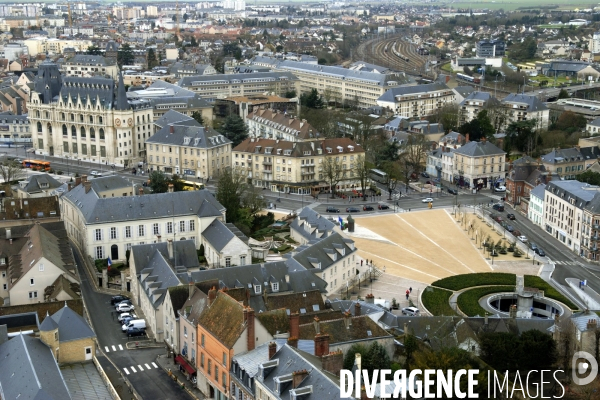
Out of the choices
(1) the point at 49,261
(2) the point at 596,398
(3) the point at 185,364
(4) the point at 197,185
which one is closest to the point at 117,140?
(4) the point at 197,185

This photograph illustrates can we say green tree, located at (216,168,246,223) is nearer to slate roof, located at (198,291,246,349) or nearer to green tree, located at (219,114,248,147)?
slate roof, located at (198,291,246,349)

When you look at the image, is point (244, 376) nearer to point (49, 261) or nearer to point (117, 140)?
point (49, 261)

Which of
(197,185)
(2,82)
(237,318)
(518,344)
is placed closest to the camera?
(237,318)

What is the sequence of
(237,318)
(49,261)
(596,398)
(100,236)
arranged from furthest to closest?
(100,236) < (49,261) < (237,318) < (596,398)

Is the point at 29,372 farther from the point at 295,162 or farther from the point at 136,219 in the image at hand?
the point at 295,162

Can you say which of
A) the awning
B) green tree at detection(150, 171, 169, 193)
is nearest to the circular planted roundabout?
the awning
